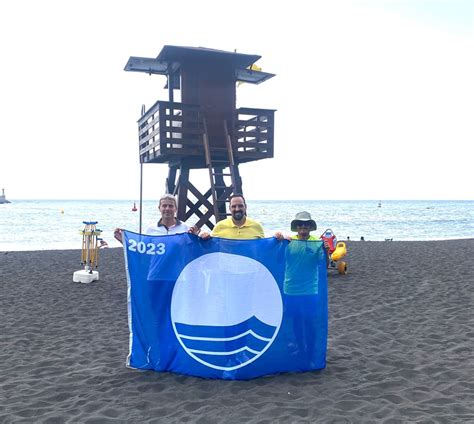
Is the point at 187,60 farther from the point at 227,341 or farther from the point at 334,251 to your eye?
the point at 227,341

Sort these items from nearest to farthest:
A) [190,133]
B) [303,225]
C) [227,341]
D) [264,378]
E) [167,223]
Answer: [227,341] < [264,378] < [303,225] < [167,223] < [190,133]

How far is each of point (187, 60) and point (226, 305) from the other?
415 inches

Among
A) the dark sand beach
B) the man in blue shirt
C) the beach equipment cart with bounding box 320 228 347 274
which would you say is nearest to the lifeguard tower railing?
the beach equipment cart with bounding box 320 228 347 274

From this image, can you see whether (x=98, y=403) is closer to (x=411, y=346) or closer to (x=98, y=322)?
(x=98, y=322)

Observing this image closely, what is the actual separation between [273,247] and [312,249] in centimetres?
56

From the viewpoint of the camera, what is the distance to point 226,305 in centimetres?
588

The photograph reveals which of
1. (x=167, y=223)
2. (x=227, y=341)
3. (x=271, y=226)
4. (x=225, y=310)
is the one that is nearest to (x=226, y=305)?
(x=225, y=310)

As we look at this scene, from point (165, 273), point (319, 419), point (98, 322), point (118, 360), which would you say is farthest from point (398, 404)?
point (98, 322)

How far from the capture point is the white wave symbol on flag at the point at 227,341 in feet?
19.1

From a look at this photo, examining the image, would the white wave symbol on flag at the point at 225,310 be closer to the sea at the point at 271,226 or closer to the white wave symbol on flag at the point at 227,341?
the white wave symbol on flag at the point at 227,341

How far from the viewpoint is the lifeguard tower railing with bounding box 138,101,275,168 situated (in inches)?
543

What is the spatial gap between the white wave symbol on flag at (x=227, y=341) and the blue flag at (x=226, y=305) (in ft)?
0.04

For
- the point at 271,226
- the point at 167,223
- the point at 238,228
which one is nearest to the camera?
the point at 238,228

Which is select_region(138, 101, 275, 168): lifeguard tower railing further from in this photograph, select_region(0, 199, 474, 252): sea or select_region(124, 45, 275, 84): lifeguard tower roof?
select_region(0, 199, 474, 252): sea
